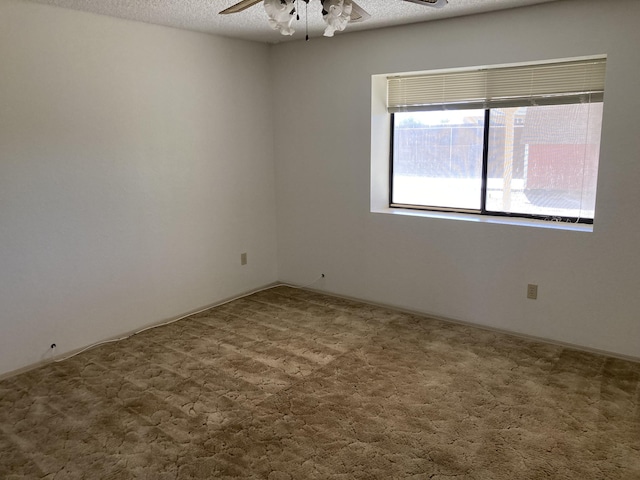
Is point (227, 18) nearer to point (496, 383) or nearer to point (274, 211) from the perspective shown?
point (274, 211)

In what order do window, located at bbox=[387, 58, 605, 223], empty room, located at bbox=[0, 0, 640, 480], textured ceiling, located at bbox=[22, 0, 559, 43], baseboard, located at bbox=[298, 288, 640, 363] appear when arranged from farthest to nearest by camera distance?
window, located at bbox=[387, 58, 605, 223] → baseboard, located at bbox=[298, 288, 640, 363] → textured ceiling, located at bbox=[22, 0, 559, 43] → empty room, located at bbox=[0, 0, 640, 480]

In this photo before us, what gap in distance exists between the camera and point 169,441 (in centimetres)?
270

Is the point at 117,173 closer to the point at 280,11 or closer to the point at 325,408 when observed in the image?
the point at 280,11

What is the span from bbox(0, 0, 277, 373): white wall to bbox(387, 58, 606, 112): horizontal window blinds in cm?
145

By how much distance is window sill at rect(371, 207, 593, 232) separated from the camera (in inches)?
148

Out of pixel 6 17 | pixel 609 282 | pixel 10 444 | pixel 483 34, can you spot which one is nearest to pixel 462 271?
pixel 609 282

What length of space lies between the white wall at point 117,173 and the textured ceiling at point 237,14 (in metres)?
0.17

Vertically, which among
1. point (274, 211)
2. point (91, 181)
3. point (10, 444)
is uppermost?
point (91, 181)

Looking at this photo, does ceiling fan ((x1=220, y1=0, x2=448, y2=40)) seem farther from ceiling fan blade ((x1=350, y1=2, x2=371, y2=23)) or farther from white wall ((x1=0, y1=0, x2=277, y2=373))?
white wall ((x1=0, y1=0, x2=277, y2=373))

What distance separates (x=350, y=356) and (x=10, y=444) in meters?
2.06

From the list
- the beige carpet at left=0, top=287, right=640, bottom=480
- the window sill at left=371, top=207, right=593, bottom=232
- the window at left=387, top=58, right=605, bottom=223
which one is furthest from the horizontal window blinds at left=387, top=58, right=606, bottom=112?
the beige carpet at left=0, top=287, right=640, bottom=480

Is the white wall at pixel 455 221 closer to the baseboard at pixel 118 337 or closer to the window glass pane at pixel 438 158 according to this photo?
the window glass pane at pixel 438 158

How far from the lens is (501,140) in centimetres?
409

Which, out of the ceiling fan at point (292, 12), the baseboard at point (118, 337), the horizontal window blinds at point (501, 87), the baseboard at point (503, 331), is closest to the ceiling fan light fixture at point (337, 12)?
the ceiling fan at point (292, 12)
